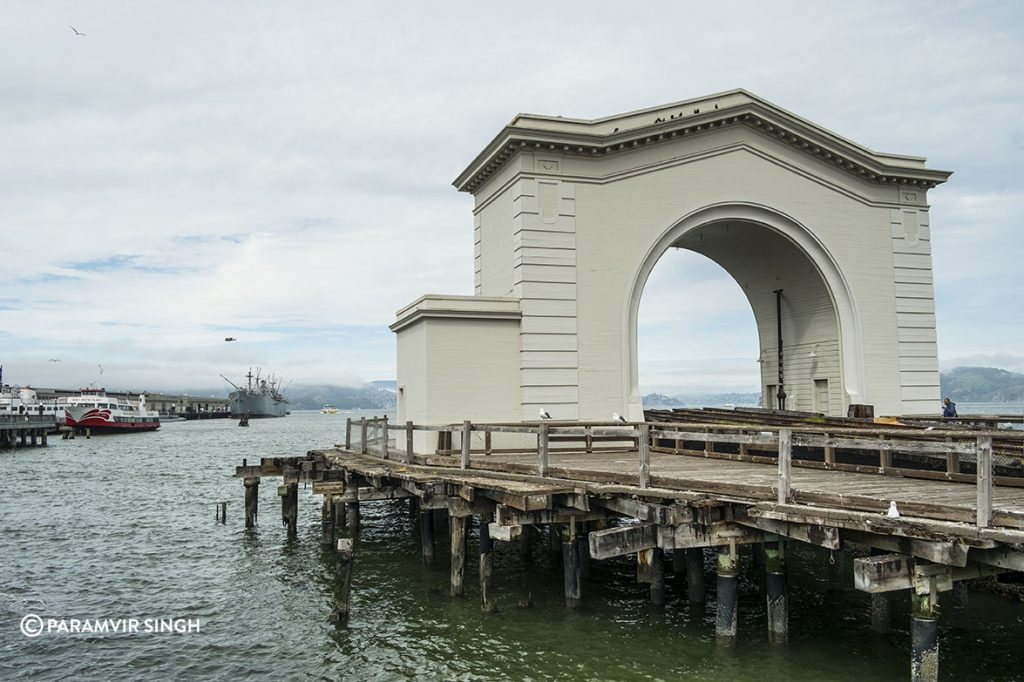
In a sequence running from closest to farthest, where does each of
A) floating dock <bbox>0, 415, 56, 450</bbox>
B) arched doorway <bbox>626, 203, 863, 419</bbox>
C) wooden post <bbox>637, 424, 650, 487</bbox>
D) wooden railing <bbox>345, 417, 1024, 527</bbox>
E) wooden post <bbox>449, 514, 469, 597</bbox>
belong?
1. wooden railing <bbox>345, 417, 1024, 527</bbox>
2. wooden post <bbox>637, 424, 650, 487</bbox>
3. wooden post <bbox>449, 514, 469, 597</bbox>
4. arched doorway <bbox>626, 203, 863, 419</bbox>
5. floating dock <bbox>0, 415, 56, 450</bbox>

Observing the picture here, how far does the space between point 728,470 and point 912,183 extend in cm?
1781

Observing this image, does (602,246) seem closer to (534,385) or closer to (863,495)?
(534,385)

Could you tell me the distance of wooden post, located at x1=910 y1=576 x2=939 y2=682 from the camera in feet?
29.8

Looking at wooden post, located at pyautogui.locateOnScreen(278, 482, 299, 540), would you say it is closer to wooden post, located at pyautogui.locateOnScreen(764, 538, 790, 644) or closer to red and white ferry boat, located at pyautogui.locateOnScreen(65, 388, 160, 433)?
wooden post, located at pyautogui.locateOnScreen(764, 538, 790, 644)

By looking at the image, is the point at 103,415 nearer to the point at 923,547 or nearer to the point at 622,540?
the point at 622,540

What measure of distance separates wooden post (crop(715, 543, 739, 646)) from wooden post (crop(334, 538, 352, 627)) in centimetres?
699

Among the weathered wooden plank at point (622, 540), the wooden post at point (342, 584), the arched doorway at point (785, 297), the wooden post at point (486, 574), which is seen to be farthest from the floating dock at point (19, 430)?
the weathered wooden plank at point (622, 540)

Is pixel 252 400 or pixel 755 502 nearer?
pixel 755 502

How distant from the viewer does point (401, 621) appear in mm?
15125

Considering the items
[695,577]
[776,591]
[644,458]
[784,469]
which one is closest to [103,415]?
[695,577]

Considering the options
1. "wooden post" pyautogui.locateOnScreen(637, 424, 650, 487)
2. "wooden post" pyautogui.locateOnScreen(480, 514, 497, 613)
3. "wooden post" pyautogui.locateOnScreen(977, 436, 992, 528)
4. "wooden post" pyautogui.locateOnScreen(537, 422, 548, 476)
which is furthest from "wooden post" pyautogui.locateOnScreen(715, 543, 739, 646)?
"wooden post" pyautogui.locateOnScreen(480, 514, 497, 613)

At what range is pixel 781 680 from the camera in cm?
1141

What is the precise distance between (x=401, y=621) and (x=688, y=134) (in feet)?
56.9

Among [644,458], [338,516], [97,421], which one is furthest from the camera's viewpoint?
[97,421]
